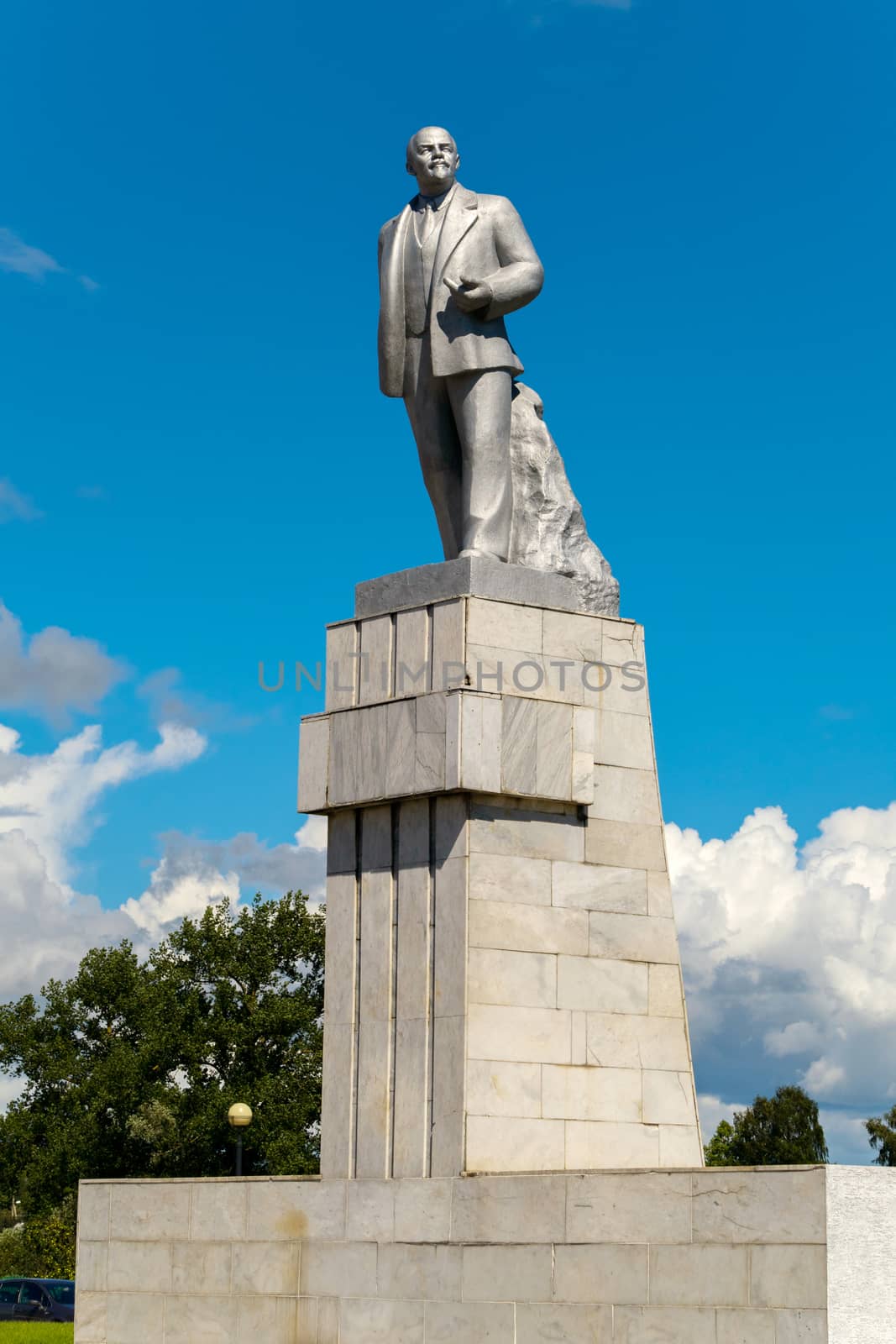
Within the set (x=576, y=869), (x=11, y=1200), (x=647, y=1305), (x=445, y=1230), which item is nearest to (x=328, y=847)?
(x=576, y=869)

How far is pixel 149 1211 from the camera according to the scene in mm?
15164

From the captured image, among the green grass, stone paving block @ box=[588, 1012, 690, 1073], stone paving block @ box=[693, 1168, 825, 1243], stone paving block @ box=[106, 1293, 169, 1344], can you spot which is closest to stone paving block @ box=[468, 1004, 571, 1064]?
stone paving block @ box=[588, 1012, 690, 1073]

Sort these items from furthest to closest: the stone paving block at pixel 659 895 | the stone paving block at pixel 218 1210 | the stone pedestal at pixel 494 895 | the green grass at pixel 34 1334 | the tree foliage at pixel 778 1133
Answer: the tree foliage at pixel 778 1133, the green grass at pixel 34 1334, the stone paving block at pixel 659 895, the stone paving block at pixel 218 1210, the stone pedestal at pixel 494 895

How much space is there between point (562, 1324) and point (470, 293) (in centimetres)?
789

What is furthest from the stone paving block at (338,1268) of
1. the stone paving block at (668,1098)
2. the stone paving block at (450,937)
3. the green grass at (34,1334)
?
the green grass at (34,1334)

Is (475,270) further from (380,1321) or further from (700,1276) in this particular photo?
(380,1321)

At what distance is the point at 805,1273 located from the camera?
11.0m

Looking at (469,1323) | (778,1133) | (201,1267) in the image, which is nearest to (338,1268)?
(469,1323)

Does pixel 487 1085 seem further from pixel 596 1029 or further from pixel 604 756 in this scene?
pixel 604 756

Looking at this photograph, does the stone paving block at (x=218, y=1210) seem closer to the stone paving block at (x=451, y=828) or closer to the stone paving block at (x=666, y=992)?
the stone paving block at (x=451, y=828)

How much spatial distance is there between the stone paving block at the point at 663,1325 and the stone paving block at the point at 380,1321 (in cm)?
176

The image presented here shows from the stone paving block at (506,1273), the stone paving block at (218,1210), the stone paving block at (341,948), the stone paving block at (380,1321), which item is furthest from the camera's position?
the stone paving block at (218,1210)

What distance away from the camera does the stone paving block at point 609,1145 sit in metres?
13.8

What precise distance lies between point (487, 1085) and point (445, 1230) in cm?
105
